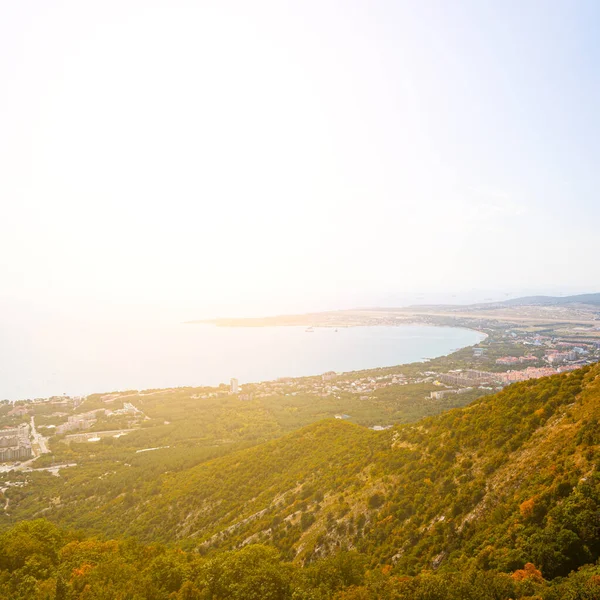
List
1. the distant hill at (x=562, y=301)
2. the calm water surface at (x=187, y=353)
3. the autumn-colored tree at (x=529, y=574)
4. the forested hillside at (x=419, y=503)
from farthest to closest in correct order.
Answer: the distant hill at (x=562, y=301)
the calm water surface at (x=187, y=353)
the forested hillside at (x=419, y=503)
the autumn-colored tree at (x=529, y=574)

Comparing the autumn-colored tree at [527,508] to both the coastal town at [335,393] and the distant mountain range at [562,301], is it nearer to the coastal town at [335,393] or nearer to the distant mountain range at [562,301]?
the coastal town at [335,393]

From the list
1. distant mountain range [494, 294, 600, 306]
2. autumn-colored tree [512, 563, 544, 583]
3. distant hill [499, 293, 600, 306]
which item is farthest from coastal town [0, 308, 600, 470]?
distant mountain range [494, 294, 600, 306]

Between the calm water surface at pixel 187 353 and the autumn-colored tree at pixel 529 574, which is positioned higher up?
the autumn-colored tree at pixel 529 574

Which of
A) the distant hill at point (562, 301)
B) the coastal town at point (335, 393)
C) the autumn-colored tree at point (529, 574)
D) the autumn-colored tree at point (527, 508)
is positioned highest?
the autumn-colored tree at point (527, 508)

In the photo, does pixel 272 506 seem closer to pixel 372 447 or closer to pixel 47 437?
pixel 372 447

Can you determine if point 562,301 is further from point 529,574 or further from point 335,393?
point 529,574

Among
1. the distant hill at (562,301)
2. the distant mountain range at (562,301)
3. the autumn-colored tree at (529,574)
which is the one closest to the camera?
the autumn-colored tree at (529,574)

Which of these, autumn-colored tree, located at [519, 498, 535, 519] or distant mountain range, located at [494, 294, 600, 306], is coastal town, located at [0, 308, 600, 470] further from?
distant mountain range, located at [494, 294, 600, 306]

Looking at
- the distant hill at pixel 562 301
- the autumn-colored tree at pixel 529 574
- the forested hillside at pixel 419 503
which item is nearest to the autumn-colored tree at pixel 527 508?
the forested hillside at pixel 419 503

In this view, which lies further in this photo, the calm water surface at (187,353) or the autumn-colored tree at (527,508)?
the calm water surface at (187,353)
